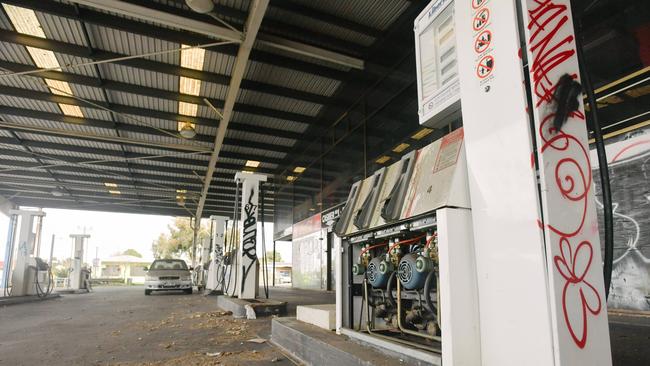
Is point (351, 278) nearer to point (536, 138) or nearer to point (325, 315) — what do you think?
point (325, 315)

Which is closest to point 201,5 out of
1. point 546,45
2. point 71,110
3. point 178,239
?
point 546,45

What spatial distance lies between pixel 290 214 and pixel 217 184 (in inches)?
194

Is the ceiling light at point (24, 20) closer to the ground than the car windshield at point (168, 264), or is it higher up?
higher up

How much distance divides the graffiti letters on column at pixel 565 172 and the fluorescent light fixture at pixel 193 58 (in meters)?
7.94

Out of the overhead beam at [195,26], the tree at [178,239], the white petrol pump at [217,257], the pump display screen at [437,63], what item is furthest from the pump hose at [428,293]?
the tree at [178,239]

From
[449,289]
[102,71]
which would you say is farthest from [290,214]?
[449,289]

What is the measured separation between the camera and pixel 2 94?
1008 cm

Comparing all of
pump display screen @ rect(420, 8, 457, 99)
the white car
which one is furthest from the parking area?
the white car

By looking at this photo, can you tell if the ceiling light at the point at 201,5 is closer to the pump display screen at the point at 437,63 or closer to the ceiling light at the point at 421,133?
the pump display screen at the point at 437,63

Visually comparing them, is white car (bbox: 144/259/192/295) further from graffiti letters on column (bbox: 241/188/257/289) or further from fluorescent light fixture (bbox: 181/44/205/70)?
fluorescent light fixture (bbox: 181/44/205/70)

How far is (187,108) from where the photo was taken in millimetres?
11492

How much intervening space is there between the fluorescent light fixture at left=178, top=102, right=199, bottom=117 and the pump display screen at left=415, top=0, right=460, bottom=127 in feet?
30.7

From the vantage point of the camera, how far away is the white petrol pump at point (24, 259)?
12.8m

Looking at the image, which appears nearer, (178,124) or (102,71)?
(102,71)
